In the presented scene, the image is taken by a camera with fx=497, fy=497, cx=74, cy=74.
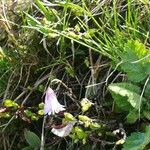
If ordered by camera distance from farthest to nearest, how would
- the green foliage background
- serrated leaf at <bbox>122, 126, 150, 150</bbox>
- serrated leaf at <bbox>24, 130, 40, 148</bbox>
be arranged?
serrated leaf at <bbox>24, 130, 40, 148</bbox>, the green foliage background, serrated leaf at <bbox>122, 126, 150, 150</bbox>

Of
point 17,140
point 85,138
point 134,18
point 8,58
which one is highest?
point 134,18

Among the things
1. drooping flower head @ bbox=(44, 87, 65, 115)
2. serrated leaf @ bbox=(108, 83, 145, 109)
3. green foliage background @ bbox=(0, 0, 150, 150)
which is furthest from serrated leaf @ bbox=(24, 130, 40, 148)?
serrated leaf @ bbox=(108, 83, 145, 109)

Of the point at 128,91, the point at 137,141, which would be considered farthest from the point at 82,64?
the point at 137,141

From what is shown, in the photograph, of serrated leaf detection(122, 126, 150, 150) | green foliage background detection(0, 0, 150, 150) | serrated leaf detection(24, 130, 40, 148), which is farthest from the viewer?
serrated leaf detection(24, 130, 40, 148)

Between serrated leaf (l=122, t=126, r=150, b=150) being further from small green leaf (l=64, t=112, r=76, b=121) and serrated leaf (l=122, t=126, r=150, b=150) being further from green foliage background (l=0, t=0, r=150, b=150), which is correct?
small green leaf (l=64, t=112, r=76, b=121)

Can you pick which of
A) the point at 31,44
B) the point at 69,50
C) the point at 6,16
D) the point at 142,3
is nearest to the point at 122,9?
the point at 142,3

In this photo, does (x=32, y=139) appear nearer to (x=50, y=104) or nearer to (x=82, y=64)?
(x=50, y=104)

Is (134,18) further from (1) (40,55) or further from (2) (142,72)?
(1) (40,55)
